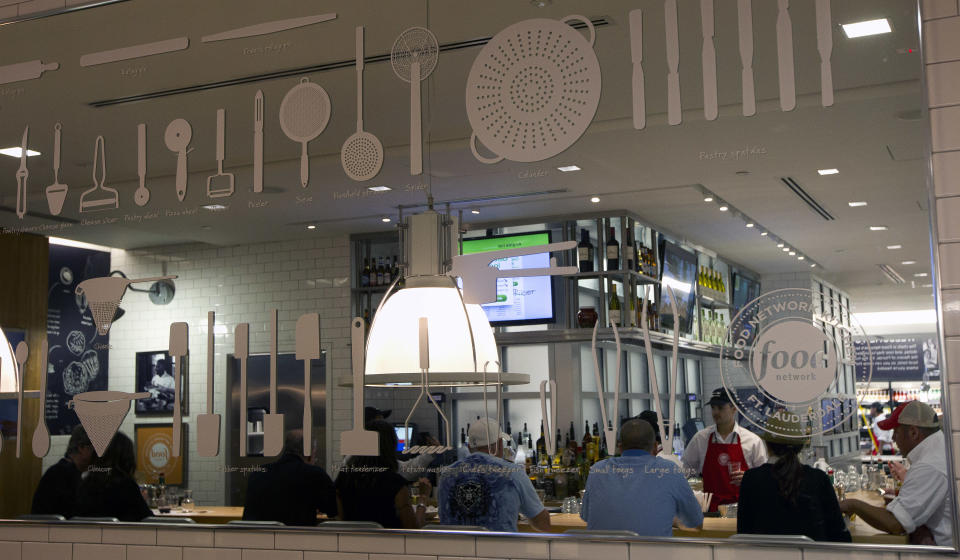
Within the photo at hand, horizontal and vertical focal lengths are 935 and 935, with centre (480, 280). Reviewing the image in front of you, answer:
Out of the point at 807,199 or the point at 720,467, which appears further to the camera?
the point at 807,199

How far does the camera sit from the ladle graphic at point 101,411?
2.87 metres

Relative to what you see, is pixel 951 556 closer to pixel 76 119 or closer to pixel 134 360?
pixel 134 360

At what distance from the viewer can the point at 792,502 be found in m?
2.11

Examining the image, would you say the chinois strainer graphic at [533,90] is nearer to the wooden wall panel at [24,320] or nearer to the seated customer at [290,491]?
the seated customer at [290,491]

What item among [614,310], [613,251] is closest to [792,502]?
[614,310]

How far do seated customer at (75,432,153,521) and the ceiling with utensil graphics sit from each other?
67cm

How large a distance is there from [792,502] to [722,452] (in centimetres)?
20

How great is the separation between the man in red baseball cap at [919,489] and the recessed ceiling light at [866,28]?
84 cm

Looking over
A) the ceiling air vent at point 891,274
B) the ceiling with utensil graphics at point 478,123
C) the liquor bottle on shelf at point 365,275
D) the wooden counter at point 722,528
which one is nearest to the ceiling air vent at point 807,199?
the ceiling with utensil graphics at point 478,123

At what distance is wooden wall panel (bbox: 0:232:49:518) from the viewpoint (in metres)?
2.96

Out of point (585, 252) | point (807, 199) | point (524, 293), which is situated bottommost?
point (524, 293)

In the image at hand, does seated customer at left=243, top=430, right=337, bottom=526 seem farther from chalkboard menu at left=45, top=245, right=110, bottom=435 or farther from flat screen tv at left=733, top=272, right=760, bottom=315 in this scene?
flat screen tv at left=733, top=272, right=760, bottom=315

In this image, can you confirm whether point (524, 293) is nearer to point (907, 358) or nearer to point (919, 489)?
point (907, 358)

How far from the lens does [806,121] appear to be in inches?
88.0
